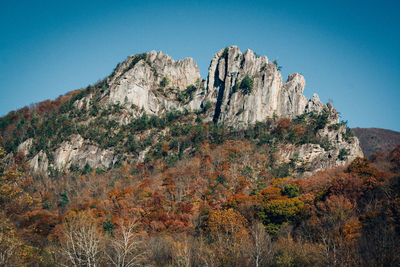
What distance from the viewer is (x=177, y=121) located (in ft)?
350

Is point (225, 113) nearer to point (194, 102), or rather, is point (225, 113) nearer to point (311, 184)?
point (194, 102)

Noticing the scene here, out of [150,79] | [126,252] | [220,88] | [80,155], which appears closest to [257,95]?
[220,88]

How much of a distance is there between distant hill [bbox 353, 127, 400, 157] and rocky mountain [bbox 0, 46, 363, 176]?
6222 cm

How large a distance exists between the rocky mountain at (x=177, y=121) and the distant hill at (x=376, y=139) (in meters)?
62.2

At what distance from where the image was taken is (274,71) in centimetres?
9825

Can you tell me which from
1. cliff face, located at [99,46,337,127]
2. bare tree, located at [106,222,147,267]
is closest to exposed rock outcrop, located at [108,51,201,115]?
cliff face, located at [99,46,337,127]

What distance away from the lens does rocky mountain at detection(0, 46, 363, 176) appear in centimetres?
7988

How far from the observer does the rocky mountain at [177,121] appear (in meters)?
79.9

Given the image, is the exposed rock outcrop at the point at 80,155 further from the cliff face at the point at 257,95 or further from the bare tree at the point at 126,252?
the bare tree at the point at 126,252

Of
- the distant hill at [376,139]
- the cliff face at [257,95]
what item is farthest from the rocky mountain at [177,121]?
the distant hill at [376,139]

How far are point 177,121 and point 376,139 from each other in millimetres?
109683

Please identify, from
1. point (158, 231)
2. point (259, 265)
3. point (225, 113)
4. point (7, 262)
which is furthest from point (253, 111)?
point (7, 262)

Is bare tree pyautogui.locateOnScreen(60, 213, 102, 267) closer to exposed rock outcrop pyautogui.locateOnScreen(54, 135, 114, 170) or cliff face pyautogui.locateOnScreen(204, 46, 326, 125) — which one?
exposed rock outcrop pyautogui.locateOnScreen(54, 135, 114, 170)

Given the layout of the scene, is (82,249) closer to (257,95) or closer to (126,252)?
(126,252)
